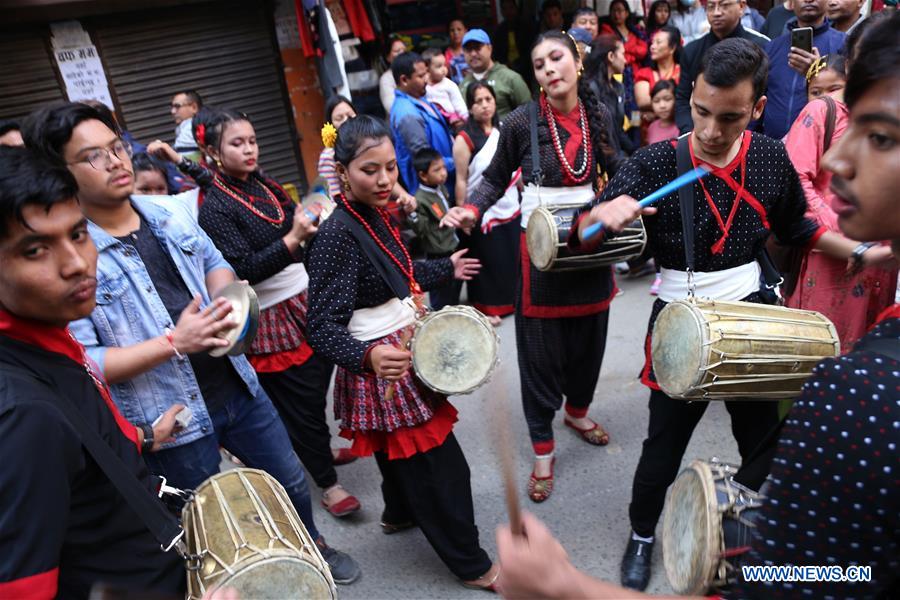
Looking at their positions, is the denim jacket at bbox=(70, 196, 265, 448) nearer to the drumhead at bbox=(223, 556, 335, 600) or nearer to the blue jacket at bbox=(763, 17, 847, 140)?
the drumhead at bbox=(223, 556, 335, 600)

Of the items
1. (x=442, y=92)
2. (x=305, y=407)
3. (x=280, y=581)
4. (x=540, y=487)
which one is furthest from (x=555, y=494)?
(x=442, y=92)

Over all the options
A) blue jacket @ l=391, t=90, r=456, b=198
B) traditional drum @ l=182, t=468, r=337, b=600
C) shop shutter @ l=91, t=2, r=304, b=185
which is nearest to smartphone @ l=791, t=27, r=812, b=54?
blue jacket @ l=391, t=90, r=456, b=198

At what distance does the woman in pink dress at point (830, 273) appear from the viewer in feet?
8.17

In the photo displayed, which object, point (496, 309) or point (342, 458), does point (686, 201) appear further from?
point (496, 309)

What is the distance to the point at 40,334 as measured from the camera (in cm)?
137

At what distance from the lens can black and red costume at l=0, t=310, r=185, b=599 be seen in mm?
1126

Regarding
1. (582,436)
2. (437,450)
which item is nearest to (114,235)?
(437,450)

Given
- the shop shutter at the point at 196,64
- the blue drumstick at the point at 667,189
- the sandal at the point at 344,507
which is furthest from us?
the shop shutter at the point at 196,64

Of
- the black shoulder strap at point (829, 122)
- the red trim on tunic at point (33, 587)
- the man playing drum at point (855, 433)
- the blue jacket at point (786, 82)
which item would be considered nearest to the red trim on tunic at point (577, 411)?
the black shoulder strap at point (829, 122)

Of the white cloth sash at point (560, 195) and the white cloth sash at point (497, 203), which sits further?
the white cloth sash at point (497, 203)

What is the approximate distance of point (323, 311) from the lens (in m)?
2.19

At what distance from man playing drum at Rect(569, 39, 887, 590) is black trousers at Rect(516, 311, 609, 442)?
0.76 meters

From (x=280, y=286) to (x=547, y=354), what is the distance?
135 cm

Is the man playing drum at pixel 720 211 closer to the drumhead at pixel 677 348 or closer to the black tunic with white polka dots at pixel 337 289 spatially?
the drumhead at pixel 677 348
